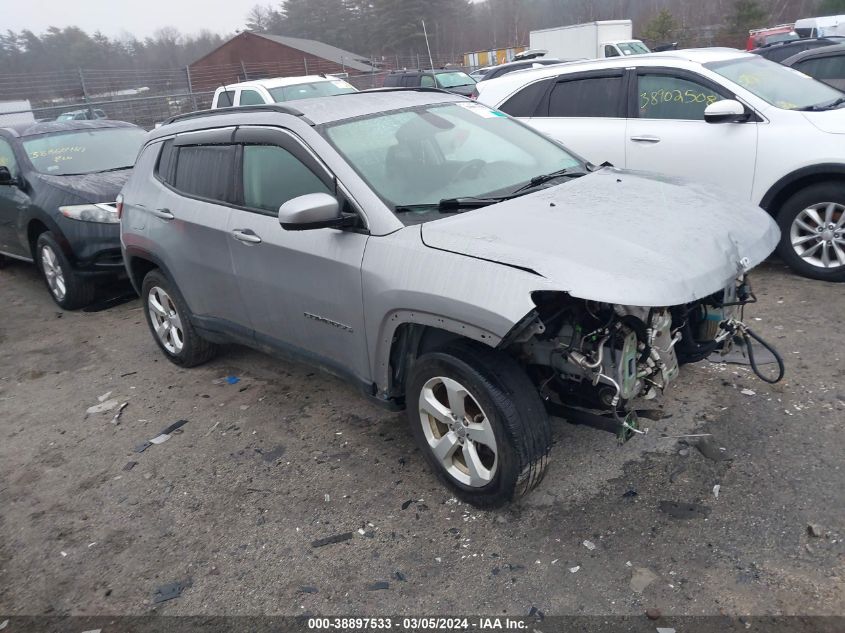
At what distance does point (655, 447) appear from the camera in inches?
144

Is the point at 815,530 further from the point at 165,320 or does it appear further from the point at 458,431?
the point at 165,320

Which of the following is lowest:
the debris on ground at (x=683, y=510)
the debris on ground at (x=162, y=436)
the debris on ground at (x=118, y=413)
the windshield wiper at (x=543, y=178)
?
the debris on ground at (x=118, y=413)

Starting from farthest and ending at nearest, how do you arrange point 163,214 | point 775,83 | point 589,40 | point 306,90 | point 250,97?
point 589,40 < point 306,90 < point 250,97 < point 775,83 < point 163,214

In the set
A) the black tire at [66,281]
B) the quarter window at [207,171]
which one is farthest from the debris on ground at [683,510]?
the black tire at [66,281]

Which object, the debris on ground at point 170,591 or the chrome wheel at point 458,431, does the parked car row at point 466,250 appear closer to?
the chrome wheel at point 458,431

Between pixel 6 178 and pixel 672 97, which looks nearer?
pixel 672 97

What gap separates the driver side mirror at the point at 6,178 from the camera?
728cm

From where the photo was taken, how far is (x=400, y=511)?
3.37 meters

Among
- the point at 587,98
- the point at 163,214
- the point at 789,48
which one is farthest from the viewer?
the point at 789,48

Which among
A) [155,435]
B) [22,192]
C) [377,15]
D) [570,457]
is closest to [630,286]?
[570,457]

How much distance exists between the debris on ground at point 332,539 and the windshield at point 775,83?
4925 mm

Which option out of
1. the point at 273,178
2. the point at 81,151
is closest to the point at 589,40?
the point at 81,151

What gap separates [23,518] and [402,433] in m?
2.09

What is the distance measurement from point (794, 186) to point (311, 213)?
14.0 feet
